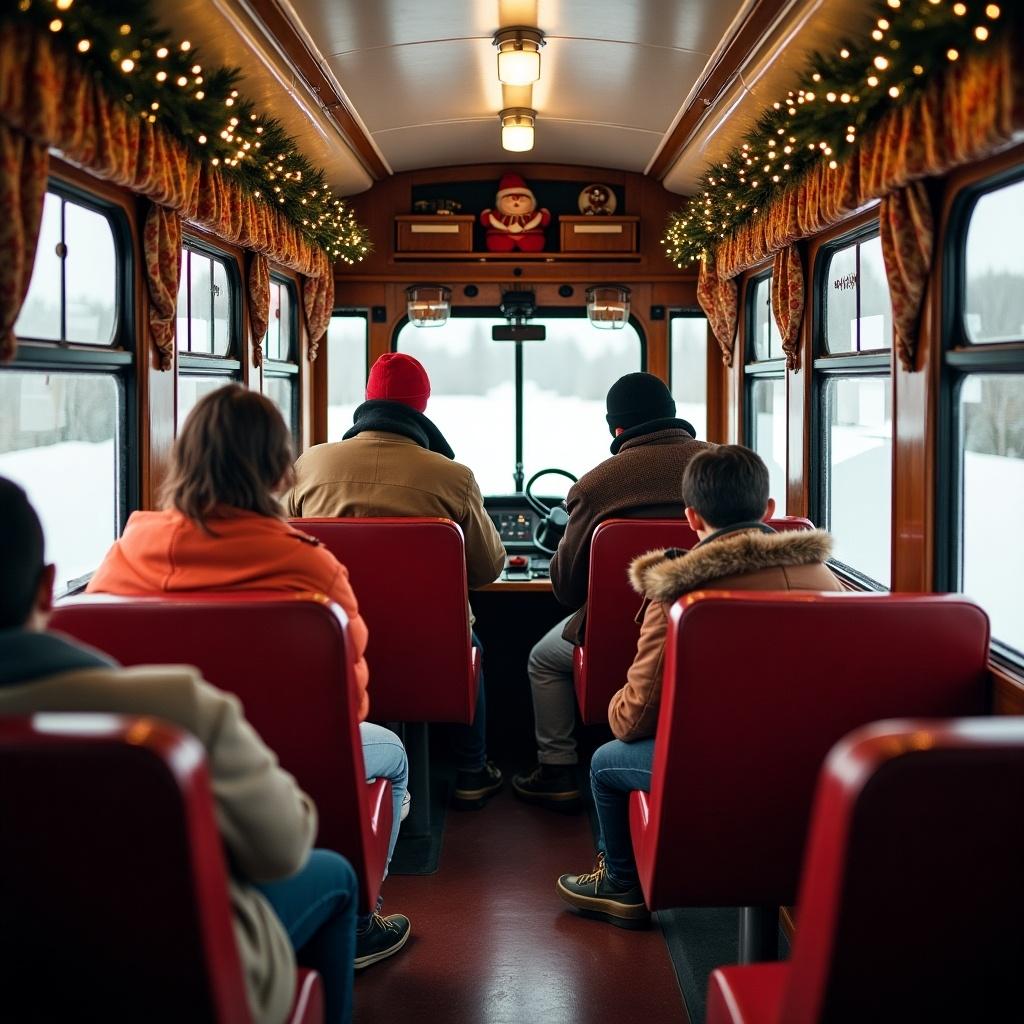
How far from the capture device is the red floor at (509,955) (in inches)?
103

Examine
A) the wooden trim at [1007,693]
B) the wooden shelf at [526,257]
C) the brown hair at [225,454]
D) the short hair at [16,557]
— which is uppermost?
the wooden shelf at [526,257]

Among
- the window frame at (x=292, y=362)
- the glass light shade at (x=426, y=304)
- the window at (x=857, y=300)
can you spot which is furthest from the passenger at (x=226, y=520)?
the glass light shade at (x=426, y=304)

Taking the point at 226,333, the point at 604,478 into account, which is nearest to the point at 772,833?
the point at 604,478

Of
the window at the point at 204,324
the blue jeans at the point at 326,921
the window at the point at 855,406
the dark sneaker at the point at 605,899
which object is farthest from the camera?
the window at the point at 204,324

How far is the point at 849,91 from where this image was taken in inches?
120

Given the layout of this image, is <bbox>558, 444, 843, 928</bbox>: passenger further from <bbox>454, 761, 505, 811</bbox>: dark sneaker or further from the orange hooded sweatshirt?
<bbox>454, 761, 505, 811</bbox>: dark sneaker

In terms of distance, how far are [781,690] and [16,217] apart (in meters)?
1.85

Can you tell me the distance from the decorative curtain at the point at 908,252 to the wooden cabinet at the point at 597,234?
341 cm

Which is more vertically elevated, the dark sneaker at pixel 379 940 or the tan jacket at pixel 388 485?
the tan jacket at pixel 388 485

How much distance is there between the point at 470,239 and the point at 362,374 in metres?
1.06

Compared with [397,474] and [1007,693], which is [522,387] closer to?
[397,474]

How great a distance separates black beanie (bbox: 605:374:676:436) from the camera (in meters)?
3.82

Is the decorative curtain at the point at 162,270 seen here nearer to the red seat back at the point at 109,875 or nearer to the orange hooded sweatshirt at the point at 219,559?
the orange hooded sweatshirt at the point at 219,559

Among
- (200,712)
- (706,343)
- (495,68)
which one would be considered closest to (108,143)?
(200,712)
